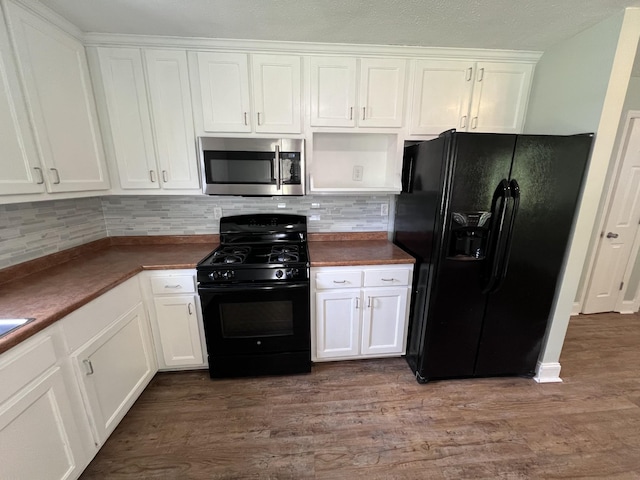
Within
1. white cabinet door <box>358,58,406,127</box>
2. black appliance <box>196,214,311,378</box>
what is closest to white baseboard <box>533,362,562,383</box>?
black appliance <box>196,214,311,378</box>

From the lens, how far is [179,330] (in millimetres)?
1957

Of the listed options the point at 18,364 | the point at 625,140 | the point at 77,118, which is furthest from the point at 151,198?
the point at 625,140

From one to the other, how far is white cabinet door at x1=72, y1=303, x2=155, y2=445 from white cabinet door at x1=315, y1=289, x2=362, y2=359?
4.11ft

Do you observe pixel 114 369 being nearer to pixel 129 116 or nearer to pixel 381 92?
pixel 129 116

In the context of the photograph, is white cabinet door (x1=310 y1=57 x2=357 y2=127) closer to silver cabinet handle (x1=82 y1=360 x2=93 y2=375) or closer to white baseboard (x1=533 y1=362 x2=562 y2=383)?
A: silver cabinet handle (x1=82 y1=360 x2=93 y2=375)

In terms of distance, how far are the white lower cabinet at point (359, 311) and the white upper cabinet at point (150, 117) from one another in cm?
133

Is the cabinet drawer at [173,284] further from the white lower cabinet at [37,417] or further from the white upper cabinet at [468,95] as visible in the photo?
the white upper cabinet at [468,95]

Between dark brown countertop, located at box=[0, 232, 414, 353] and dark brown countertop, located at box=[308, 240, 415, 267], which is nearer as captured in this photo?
dark brown countertop, located at box=[0, 232, 414, 353]

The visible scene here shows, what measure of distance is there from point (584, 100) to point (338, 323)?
224 centimetres

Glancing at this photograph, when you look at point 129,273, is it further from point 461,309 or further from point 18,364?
point 461,309

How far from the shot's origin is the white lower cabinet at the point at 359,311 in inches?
78.5

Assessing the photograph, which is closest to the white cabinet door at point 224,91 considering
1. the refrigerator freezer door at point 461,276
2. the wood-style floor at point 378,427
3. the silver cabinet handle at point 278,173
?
the silver cabinet handle at point 278,173

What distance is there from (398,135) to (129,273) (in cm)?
218

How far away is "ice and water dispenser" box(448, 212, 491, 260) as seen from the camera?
5.53 feet
